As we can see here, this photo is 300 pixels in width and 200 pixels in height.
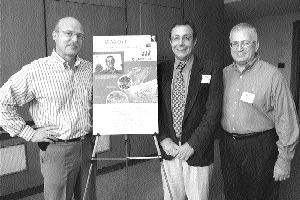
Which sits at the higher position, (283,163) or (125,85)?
(125,85)

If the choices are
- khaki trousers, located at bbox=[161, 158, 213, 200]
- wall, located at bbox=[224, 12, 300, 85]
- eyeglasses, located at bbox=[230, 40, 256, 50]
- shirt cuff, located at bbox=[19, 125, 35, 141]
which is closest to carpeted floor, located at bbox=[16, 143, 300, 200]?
A: khaki trousers, located at bbox=[161, 158, 213, 200]

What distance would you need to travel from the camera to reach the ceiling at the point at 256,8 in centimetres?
530

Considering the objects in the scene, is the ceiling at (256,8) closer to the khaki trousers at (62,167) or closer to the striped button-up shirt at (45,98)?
the striped button-up shirt at (45,98)

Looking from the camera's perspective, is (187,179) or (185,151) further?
(187,179)

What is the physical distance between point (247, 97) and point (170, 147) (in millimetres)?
679

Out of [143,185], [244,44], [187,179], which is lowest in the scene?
[143,185]

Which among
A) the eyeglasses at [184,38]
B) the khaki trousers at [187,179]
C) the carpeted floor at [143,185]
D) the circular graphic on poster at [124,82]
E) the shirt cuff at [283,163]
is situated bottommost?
the carpeted floor at [143,185]

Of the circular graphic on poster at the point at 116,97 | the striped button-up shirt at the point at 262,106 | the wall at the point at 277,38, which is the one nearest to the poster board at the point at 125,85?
the circular graphic on poster at the point at 116,97

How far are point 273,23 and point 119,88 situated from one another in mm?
5780

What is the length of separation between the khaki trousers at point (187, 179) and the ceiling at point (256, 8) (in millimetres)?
4232

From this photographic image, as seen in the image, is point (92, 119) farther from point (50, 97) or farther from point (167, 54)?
point (167, 54)

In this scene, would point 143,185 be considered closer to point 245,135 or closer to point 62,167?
point 62,167

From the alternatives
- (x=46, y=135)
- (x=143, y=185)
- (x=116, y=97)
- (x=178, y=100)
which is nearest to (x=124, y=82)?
(x=116, y=97)

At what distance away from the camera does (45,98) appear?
6.37 ft
